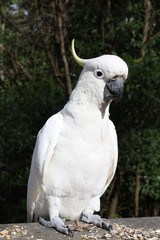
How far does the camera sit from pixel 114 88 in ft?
6.29

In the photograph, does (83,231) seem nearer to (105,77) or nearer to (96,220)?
(96,220)

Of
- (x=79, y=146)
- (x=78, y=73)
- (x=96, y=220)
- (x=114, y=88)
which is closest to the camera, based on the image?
(x=114, y=88)

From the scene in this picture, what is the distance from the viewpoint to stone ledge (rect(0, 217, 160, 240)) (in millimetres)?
1996

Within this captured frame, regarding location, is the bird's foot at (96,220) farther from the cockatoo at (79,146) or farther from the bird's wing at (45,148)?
the bird's wing at (45,148)

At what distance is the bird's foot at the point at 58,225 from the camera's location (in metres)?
2.03

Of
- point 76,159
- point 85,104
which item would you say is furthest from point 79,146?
point 85,104

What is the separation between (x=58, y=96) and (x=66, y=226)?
1360 mm

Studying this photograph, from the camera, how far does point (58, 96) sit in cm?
327

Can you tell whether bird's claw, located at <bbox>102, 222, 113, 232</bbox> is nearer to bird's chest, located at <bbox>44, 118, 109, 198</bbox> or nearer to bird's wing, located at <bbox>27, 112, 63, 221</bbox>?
bird's chest, located at <bbox>44, 118, 109, 198</bbox>

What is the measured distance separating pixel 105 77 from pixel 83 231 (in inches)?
27.5

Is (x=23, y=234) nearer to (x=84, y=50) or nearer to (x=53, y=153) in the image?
(x=53, y=153)

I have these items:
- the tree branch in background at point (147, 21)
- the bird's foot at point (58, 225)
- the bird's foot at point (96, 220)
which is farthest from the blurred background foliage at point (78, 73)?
the bird's foot at point (58, 225)

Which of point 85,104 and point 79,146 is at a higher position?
point 85,104

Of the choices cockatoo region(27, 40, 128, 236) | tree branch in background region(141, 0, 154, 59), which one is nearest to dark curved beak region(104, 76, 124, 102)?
cockatoo region(27, 40, 128, 236)
